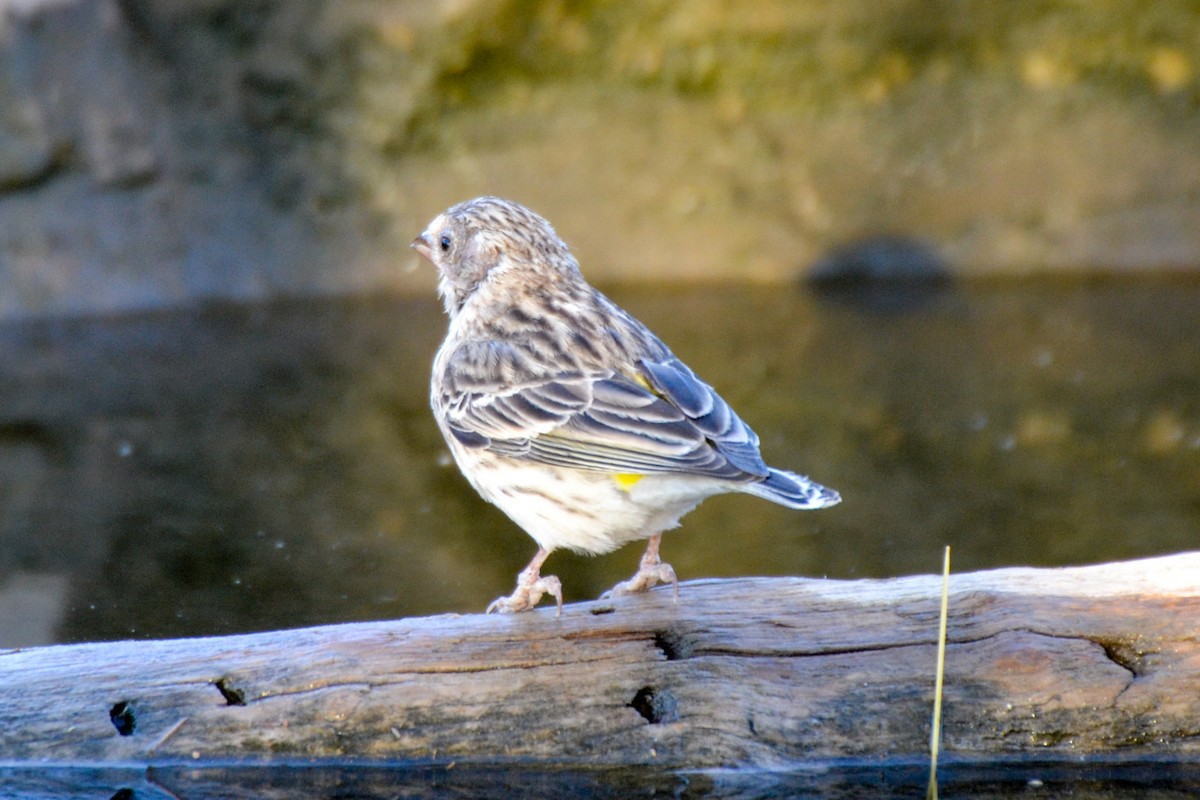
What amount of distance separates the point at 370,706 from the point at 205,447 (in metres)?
4.17

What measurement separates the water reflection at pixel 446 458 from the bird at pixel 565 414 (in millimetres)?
1169

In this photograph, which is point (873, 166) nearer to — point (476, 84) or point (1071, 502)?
point (476, 84)

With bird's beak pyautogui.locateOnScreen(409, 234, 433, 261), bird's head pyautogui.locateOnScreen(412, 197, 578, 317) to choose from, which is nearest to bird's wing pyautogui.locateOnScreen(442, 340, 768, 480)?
bird's head pyautogui.locateOnScreen(412, 197, 578, 317)

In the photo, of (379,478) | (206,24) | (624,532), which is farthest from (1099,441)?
(206,24)

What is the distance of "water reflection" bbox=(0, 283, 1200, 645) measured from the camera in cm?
573

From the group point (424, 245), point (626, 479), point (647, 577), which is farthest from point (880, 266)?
point (626, 479)

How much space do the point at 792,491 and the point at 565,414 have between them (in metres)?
0.79

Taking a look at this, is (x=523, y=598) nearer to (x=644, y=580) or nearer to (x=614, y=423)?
(x=644, y=580)

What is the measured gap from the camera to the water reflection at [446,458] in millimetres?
5734

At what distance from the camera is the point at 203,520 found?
6.48 m

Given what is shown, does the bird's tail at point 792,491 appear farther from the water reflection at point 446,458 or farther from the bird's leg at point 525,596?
the water reflection at point 446,458

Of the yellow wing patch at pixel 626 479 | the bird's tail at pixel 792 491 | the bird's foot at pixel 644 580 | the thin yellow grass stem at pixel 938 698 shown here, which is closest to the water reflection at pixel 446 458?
the bird's foot at pixel 644 580

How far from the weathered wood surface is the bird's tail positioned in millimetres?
466

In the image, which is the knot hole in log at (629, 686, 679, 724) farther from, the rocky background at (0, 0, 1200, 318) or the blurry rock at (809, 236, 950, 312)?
the blurry rock at (809, 236, 950, 312)
